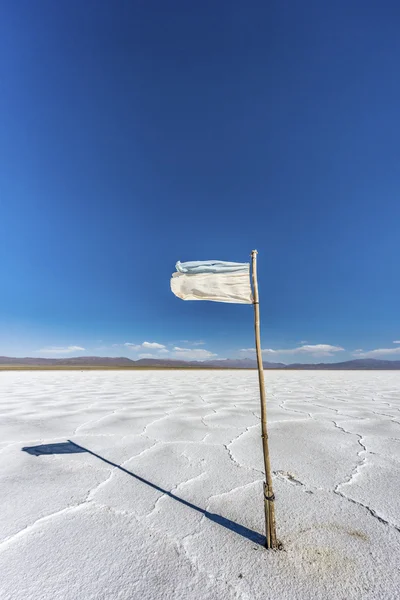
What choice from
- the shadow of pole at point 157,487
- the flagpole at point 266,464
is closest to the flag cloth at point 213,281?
the flagpole at point 266,464

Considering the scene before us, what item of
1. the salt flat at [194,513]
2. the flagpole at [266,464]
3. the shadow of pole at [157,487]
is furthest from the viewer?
the shadow of pole at [157,487]

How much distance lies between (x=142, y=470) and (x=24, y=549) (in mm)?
1249

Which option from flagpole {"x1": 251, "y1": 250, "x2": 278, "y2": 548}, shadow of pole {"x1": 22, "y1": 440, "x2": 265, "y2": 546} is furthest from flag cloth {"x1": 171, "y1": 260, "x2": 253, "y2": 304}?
shadow of pole {"x1": 22, "y1": 440, "x2": 265, "y2": 546}

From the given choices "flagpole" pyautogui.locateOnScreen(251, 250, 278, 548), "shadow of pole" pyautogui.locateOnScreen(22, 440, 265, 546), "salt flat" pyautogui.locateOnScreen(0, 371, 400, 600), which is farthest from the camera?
"shadow of pole" pyautogui.locateOnScreen(22, 440, 265, 546)

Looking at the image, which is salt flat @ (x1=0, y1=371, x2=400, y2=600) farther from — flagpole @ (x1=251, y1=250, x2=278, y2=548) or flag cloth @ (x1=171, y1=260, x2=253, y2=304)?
flag cloth @ (x1=171, y1=260, x2=253, y2=304)

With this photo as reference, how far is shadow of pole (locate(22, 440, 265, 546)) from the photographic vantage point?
1894 millimetres

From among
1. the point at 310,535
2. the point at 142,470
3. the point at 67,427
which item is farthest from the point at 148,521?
the point at 67,427

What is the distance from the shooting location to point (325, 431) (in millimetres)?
4176

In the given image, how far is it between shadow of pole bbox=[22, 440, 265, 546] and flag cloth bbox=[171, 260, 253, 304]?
58.1 inches

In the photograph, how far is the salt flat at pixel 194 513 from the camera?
4.99ft

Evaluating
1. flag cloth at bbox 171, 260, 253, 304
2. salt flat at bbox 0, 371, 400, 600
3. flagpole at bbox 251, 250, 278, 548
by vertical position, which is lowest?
salt flat at bbox 0, 371, 400, 600

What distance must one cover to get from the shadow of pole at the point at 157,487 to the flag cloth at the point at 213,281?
4.84 ft

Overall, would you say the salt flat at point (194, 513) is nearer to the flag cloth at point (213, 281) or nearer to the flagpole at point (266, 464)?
the flagpole at point (266, 464)

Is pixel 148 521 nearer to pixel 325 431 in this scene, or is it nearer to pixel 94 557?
pixel 94 557
